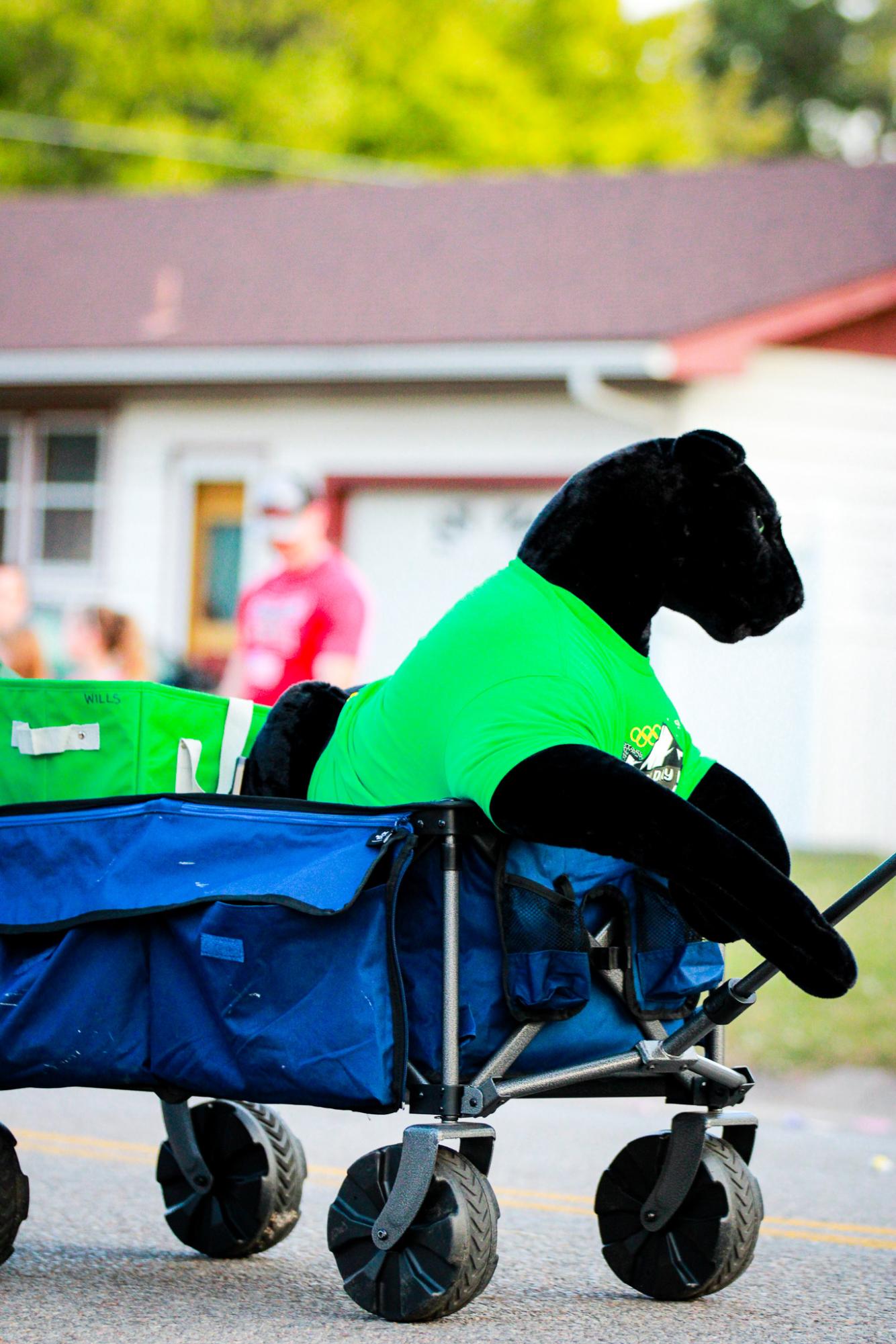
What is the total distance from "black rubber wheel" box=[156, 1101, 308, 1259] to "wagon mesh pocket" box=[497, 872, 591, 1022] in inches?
37.9

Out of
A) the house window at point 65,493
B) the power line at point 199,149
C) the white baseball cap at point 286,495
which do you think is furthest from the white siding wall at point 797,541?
the power line at point 199,149

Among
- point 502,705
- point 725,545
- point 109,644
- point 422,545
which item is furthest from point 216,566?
point 502,705

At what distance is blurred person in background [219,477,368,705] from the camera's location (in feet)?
25.6

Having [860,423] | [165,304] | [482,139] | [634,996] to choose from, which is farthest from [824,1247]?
[482,139]

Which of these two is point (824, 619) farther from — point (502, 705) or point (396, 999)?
point (396, 999)

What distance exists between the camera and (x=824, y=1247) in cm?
475

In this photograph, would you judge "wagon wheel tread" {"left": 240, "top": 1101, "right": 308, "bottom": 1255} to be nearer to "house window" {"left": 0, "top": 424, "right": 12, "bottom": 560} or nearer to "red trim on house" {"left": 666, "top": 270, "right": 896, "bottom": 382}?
"red trim on house" {"left": 666, "top": 270, "right": 896, "bottom": 382}

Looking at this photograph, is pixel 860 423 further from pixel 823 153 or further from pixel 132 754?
pixel 823 153

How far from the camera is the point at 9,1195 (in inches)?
158

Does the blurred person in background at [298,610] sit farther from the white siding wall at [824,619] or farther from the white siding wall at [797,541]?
the white siding wall at [824,619]

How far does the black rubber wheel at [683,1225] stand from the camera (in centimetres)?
383

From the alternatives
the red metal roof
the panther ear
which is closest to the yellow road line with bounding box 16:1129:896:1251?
the panther ear

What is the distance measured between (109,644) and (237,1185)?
4.83m

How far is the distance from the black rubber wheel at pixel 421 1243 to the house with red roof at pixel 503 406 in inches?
390
